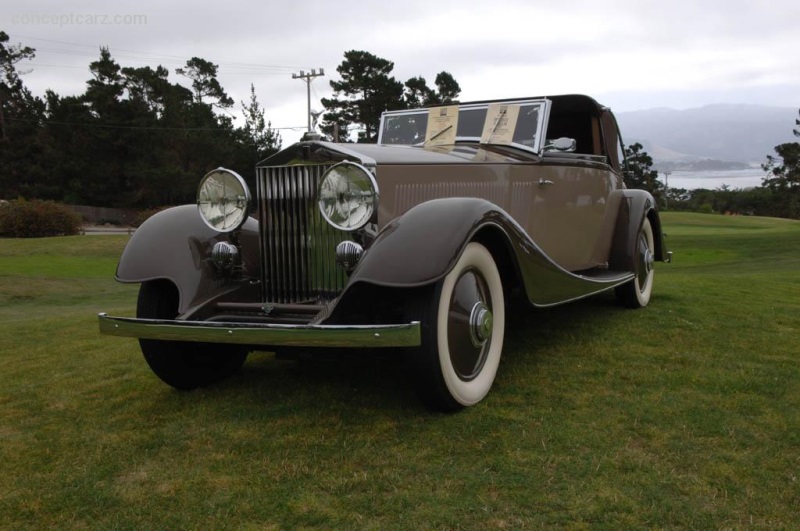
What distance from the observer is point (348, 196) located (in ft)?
10.6

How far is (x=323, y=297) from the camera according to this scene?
11.4 feet

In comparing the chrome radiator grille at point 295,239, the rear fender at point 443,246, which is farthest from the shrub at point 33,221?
the rear fender at point 443,246

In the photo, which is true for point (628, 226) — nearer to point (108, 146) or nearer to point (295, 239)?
point (295, 239)

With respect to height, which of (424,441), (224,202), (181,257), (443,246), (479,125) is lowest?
(424,441)

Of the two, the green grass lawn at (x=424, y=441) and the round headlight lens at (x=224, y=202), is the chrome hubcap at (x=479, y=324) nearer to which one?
the green grass lawn at (x=424, y=441)

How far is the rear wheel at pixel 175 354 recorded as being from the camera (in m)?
3.45

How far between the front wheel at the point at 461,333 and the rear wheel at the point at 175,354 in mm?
1443

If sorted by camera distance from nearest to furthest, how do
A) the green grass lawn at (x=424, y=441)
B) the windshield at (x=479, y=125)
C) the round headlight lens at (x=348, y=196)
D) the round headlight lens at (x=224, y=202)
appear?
the green grass lawn at (x=424, y=441)
the round headlight lens at (x=348, y=196)
the round headlight lens at (x=224, y=202)
the windshield at (x=479, y=125)

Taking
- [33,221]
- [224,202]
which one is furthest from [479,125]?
[33,221]

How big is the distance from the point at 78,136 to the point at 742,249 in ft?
129

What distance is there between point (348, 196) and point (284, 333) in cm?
87

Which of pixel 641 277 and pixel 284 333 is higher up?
pixel 284 333

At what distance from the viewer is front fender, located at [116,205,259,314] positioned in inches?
137

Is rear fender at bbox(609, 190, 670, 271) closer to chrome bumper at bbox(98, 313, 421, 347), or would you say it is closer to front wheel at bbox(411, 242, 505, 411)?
front wheel at bbox(411, 242, 505, 411)
